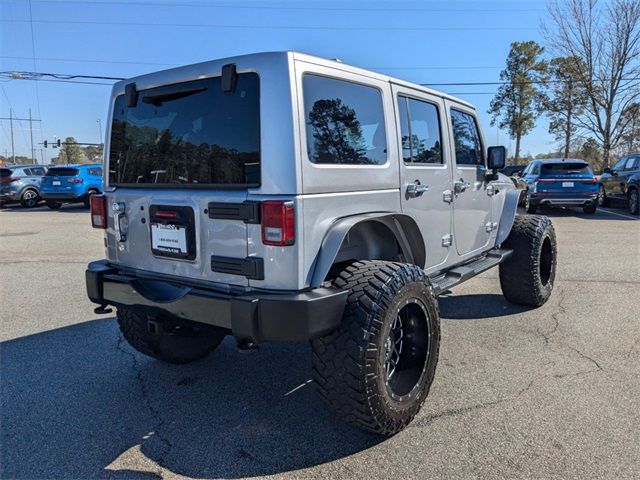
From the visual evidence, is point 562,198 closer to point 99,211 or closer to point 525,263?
point 525,263

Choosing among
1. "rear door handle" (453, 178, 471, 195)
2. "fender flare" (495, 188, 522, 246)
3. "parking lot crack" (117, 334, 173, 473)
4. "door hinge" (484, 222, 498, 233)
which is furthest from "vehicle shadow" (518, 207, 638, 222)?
"parking lot crack" (117, 334, 173, 473)

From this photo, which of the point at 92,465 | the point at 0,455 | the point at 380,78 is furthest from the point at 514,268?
the point at 0,455

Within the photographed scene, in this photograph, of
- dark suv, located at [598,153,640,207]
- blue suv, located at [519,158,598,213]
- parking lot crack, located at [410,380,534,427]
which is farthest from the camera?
dark suv, located at [598,153,640,207]

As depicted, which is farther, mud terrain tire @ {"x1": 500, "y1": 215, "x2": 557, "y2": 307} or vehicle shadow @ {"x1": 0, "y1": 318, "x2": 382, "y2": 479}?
mud terrain tire @ {"x1": 500, "y1": 215, "x2": 557, "y2": 307}

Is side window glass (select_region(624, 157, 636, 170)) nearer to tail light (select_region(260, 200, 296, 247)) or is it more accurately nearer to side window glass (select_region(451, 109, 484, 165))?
side window glass (select_region(451, 109, 484, 165))

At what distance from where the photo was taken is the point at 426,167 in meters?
3.65

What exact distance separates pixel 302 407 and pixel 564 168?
13398mm

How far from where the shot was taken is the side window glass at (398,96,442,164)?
3.46 m

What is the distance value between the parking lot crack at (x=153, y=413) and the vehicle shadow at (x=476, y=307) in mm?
3022

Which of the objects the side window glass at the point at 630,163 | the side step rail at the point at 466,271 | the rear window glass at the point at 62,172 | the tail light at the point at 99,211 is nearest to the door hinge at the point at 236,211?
the tail light at the point at 99,211

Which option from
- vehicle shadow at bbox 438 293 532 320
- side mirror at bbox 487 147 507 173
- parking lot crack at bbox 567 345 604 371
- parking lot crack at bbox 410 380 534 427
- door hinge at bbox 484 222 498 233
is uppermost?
side mirror at bbox 487 147 507 173

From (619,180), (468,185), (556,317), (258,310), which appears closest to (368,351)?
(258,310)

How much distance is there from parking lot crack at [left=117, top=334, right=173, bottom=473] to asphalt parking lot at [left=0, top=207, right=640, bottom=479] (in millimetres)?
14

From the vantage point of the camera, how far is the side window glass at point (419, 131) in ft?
11.3
